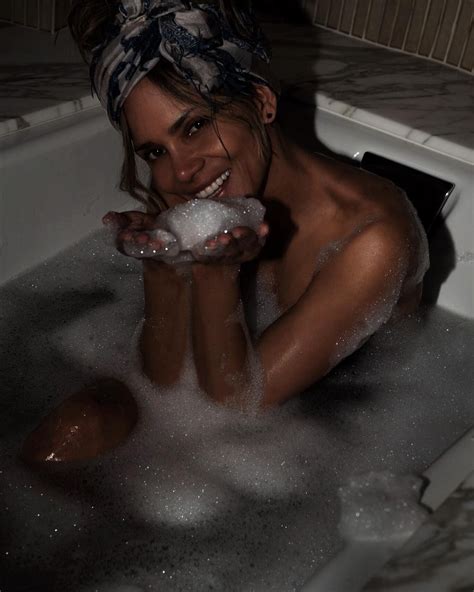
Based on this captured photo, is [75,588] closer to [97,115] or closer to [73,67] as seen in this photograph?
[97,115]

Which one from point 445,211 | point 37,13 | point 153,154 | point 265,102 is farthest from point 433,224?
point 37,13

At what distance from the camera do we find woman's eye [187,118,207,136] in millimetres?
1072

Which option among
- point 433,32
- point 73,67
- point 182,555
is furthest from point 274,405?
point 433,32

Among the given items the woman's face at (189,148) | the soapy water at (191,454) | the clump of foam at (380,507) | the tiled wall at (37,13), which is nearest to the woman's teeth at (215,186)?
the woman's face at (189,148)

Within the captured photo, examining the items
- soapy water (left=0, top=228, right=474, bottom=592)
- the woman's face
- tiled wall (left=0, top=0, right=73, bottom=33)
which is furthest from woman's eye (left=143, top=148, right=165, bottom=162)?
tiled wall (left=0, top=0, right=73, bottom=33)

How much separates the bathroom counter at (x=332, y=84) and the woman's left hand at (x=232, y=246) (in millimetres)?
649

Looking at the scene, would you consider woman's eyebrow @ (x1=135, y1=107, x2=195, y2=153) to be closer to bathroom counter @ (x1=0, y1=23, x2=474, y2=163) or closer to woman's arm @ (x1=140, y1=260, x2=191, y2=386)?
woman's arm @ (x1=140, y1=260, x2=191, y2=386)

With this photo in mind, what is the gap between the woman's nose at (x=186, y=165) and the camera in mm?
1091

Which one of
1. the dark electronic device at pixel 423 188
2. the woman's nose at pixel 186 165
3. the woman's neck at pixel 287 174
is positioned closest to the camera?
the woman's nose at pixel 186 165

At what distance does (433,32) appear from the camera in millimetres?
1904

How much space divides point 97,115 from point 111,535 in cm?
80

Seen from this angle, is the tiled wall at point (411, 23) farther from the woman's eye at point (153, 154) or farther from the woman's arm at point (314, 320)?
the woman's eye at point (153, 154)

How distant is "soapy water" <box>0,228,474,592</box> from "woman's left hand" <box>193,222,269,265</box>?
27 centimetres

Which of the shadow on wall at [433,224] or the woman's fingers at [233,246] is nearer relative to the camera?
the woman's fingers at [233,246]
